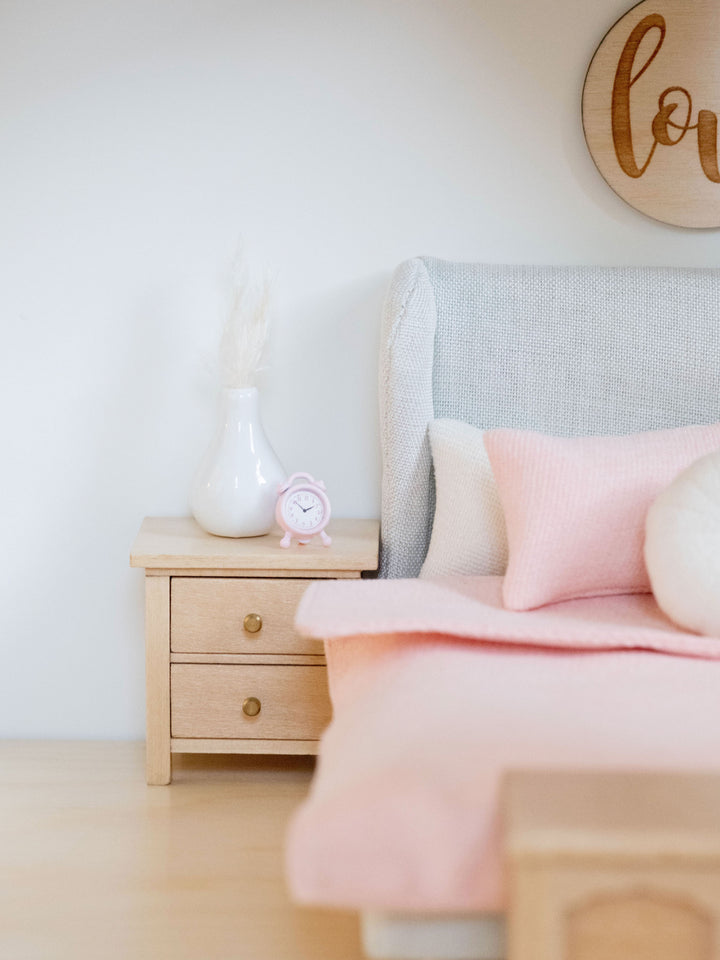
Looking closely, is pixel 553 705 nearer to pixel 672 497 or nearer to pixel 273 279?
pixel 672 497

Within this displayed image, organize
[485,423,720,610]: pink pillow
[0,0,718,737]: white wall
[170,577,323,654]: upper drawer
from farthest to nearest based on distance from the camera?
[0,0,718,737]: white wall < [170,577,323,654]: upper drawer < [485,423,720,610]: pink pillow

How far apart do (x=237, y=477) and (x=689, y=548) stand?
0.99m

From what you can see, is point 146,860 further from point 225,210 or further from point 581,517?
point 225,210

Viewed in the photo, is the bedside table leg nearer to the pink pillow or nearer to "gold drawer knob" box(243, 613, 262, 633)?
"gold drawer knob" box(243, 613, 262, 633)

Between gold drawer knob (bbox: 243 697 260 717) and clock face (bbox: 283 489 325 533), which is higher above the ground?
clock face (bbox: 283 489 325 533)

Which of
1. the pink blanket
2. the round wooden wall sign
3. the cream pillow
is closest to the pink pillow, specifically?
the pink blanket

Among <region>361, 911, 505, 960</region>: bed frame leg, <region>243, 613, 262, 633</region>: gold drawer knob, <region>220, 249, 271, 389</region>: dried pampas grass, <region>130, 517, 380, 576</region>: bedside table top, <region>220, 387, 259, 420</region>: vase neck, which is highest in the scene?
<region>220, 249, 271, 389</region>: dried pampas grass

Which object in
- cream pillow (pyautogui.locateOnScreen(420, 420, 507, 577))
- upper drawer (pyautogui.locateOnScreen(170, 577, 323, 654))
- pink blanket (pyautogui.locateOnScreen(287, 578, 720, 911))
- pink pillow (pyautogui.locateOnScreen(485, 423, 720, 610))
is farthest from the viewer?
upper drawer (pyautogui.locateOnScreen(170, 577, 323, 654))

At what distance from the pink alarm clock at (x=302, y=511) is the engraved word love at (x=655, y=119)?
994mm

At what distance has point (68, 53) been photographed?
2.46m

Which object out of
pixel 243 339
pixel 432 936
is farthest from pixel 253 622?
pixel 432 936

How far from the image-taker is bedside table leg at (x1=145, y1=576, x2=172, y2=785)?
2.29 metres

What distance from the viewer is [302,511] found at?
7.66 ft

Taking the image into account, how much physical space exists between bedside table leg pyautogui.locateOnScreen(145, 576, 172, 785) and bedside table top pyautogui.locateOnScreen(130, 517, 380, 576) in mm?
56
